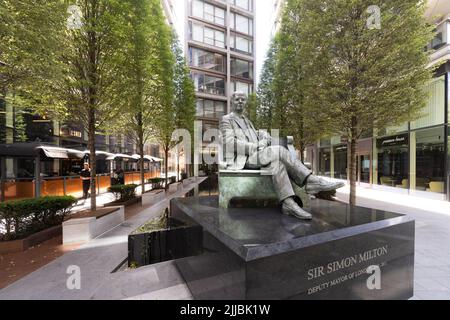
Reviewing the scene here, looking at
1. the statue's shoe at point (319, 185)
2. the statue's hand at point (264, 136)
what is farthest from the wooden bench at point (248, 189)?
the statue's hand at point (264, 136)

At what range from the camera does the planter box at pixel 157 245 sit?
170 inches

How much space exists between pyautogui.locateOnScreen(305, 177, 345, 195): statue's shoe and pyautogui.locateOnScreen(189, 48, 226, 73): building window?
33.7m

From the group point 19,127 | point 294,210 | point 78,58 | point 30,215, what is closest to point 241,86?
point 19,127

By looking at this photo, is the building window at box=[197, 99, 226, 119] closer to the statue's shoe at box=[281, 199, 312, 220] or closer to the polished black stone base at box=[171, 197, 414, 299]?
the statue's shoe at box=[281, 199, 312, 220]

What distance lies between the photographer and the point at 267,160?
14.1ft

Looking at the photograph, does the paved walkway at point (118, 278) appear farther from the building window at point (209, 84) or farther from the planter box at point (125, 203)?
the building window at point (209, 84)

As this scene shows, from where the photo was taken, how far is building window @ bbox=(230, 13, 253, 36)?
37.0 metres

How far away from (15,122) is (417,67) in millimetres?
23376

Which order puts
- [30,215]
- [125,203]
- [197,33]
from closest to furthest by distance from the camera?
[30,215]
[125,203]
[197,33]

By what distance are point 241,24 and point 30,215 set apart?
40.9m

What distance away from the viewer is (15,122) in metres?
16.3

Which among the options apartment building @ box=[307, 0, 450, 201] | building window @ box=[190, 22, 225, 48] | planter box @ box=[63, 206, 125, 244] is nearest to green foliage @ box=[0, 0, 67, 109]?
planter box @ box=[63, 206, 125, 244]

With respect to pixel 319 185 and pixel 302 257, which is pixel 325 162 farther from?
pixel 302 257
